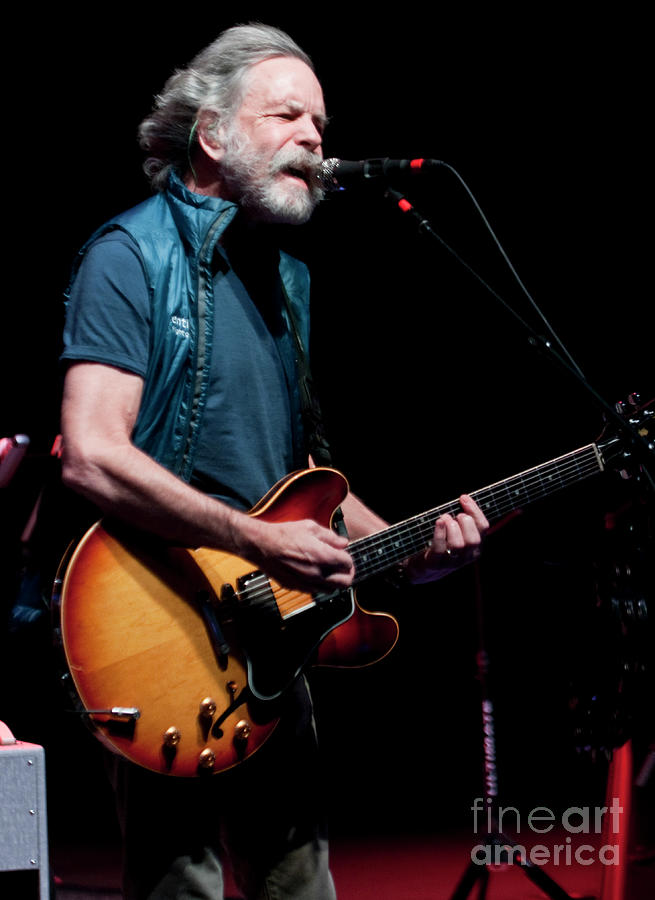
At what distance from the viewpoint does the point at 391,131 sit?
389 cm

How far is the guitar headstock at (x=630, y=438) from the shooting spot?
1.98 m

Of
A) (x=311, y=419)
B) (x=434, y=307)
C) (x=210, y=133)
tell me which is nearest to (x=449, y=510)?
(x=311, y=419)

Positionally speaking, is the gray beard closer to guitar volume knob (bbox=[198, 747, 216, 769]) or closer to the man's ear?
the man's ear

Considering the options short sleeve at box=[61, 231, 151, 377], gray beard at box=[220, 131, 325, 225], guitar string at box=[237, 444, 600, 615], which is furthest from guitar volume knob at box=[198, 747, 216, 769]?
gray beard at box=[220, 131, 325, 225]

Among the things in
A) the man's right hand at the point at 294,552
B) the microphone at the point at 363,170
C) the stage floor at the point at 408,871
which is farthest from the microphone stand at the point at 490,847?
the microphone at the point at 363,170

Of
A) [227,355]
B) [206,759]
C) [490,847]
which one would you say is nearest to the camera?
[206,759]

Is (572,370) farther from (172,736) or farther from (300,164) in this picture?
(172,736)

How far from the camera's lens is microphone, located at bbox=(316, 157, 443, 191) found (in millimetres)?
2021

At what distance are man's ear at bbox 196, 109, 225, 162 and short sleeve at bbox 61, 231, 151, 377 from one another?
0.44 m

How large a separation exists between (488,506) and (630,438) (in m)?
0.45

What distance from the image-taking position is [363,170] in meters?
2.07

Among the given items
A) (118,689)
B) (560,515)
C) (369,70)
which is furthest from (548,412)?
(118,689)

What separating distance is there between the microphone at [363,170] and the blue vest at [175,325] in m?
0.29

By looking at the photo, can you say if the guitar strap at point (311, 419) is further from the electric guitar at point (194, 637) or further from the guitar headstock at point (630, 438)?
the guitar headstock at point (630, 438)
